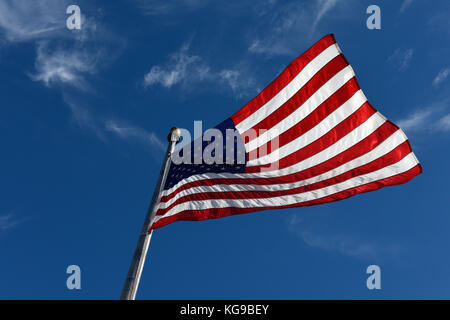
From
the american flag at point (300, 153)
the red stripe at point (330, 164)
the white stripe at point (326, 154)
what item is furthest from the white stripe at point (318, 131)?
the red stripe at point (330, 164)

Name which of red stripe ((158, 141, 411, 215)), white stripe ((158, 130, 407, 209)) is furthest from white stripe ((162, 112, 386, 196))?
red stripe ((158, 141, 411, 215))

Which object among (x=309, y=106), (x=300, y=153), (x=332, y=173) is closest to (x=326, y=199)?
(x=332, y=173)

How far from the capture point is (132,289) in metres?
9.91

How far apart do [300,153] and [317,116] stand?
1.14 m

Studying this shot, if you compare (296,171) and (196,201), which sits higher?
(296,171)

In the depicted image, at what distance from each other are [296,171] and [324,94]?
2.27m

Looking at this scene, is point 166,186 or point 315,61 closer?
point 166,186

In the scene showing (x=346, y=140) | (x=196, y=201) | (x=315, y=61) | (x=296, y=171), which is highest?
(x=315, y=61)

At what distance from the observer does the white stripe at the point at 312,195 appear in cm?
1213

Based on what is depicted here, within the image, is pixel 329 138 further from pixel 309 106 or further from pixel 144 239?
pixel 144 239

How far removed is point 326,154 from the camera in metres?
12.5
